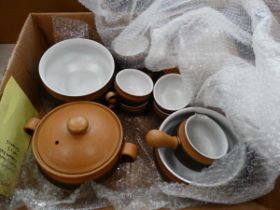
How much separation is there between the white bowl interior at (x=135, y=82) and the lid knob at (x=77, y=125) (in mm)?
150

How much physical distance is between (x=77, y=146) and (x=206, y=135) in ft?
0.82

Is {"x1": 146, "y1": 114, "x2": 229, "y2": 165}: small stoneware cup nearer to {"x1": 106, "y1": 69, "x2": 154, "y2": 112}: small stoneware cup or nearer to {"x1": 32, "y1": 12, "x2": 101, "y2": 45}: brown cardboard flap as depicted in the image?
{"x1": 106, "y1": 69, "x2": 154, "y2": 112}: small stoneware cup

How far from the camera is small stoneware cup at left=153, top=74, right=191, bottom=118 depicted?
23.3 inches

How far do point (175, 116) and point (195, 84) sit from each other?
7cm

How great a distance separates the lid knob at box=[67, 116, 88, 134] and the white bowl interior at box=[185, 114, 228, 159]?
7.8 inches

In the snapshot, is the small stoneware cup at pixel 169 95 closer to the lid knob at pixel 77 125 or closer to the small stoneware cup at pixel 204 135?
the small stoneware cup at pixel 204 135

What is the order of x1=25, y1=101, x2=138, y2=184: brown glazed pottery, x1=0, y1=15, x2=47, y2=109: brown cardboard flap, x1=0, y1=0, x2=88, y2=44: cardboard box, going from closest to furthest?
x1=25, y1=101, x2=138, y2=184: brown glazed pottery
x1=0, y1=15, x2=47, y2=109: brown cardboard flap
x1=0, y1=0, x2=88, y2=44: cardboard box

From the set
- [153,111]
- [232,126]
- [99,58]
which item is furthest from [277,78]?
[99,58]

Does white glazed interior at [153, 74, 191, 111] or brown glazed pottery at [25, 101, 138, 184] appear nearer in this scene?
brown glazed pottery at [25, 101, 138, 184]

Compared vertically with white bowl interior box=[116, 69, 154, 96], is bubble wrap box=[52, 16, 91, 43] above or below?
above

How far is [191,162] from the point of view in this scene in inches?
20.4

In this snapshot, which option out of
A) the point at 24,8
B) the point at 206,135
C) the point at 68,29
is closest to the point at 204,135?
the point at 206,135

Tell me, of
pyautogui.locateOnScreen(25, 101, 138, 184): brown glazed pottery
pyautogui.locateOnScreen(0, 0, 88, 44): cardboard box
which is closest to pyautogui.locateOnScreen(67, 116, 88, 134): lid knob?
pyautogui.locateOnScreen(25, 101, 138, 184): brown glazed pottery

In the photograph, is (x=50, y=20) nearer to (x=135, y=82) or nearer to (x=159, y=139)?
(x=135, y=82)
